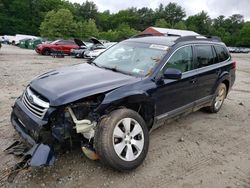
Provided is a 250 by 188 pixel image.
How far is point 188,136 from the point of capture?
4793 millimetres

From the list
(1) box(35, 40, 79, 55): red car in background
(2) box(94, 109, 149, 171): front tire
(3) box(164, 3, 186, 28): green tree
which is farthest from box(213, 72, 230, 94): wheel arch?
(3) box(164, 3, 186, 28): green tree

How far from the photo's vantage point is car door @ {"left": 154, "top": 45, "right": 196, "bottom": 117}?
411 centimetres

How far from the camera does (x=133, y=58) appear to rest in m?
4.44

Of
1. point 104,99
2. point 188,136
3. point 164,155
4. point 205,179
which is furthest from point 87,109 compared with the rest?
point 188,136

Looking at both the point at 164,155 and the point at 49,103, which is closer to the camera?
the point at 49,103

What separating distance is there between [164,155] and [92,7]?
311 feet

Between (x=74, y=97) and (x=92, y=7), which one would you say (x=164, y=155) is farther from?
(x=92, y=7)

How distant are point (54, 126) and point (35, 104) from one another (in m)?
0.44

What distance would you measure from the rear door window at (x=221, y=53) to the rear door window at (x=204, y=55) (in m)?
0.27

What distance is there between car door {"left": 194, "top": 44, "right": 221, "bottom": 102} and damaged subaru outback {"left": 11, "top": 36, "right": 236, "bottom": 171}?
4 centimetres

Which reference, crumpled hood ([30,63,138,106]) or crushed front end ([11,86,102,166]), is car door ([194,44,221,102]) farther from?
crushed front end ([11,86,102,166])

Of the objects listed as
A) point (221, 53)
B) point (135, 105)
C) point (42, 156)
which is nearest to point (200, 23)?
point (221, 53)

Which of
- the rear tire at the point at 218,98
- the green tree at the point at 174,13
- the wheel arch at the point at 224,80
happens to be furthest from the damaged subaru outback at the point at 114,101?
the green tree at the point at 174,13

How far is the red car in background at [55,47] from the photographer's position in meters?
21.9
